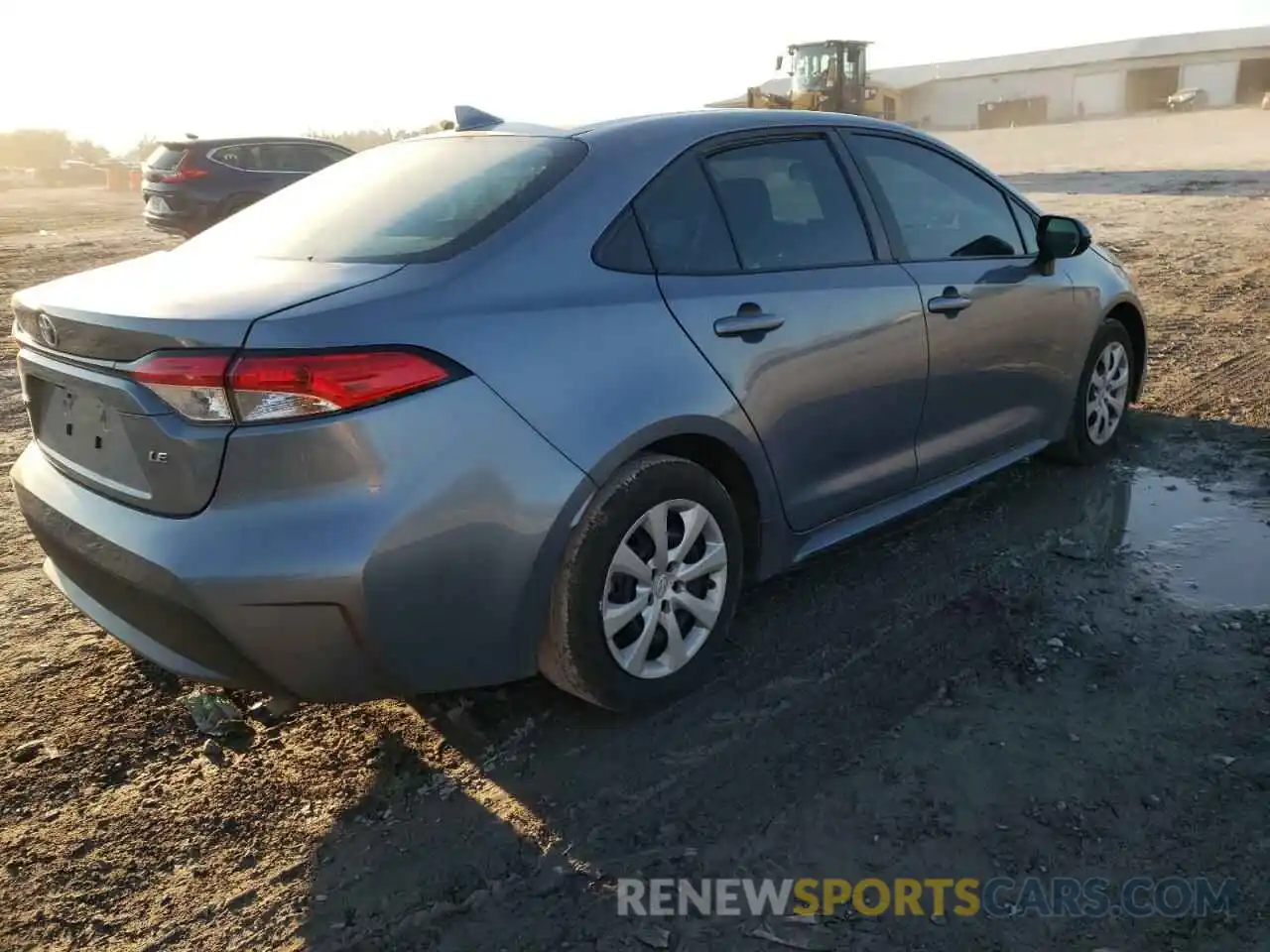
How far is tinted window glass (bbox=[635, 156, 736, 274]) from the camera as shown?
3008 millimetres

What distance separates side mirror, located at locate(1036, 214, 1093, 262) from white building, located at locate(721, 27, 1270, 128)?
2225 inches

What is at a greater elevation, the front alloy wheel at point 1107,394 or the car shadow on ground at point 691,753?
the front alloy wheel at point 1107,394

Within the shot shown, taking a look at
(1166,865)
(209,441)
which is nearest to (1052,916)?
(1166,865)

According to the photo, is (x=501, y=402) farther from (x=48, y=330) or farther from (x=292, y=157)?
(x=292, y=157)

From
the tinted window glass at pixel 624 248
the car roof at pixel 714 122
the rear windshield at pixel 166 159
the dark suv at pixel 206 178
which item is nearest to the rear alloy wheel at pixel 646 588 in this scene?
the tinted window glass at pixel 624 248

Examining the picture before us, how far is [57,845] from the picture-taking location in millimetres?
2559

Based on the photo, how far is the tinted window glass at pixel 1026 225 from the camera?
4.39 meters

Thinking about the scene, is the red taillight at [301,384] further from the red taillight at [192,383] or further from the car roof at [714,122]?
the car roof at [714,122]

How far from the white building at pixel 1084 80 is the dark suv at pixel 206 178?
4755cm

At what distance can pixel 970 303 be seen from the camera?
A: 12.9ft

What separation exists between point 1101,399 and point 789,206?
232cm

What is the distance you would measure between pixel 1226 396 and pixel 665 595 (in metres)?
4.45

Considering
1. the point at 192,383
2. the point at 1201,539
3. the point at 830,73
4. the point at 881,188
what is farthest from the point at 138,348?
the point at 830,73

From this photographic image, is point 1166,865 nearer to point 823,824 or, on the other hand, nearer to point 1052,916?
point 1052,916
